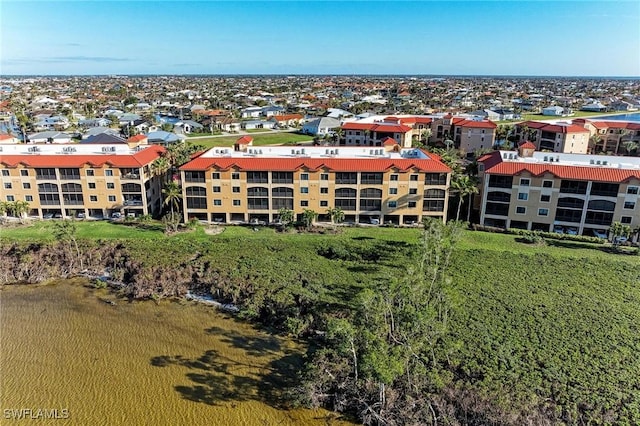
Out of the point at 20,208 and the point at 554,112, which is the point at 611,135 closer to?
the point at 554,112

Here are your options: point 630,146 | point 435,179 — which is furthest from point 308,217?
point 630,146

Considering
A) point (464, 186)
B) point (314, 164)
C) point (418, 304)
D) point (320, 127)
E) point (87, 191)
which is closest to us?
point (418, 304)

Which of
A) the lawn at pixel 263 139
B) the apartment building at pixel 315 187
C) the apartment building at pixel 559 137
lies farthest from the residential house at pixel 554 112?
the apartment building at pixel 315 187

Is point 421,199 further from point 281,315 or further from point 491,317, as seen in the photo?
point 281,315

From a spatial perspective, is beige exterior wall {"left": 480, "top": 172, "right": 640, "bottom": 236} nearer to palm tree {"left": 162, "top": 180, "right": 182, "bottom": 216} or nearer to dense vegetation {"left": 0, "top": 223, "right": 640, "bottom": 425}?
dense vegetation {"left": 0, "top": 223, "right": 640, "bottom": 425}

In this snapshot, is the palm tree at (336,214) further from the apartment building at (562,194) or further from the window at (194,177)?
the apartment building at (562,194)

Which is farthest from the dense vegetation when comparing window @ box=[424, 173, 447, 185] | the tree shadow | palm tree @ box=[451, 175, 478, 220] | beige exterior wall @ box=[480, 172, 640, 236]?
window @ box=[424, 173, 447, 185]
